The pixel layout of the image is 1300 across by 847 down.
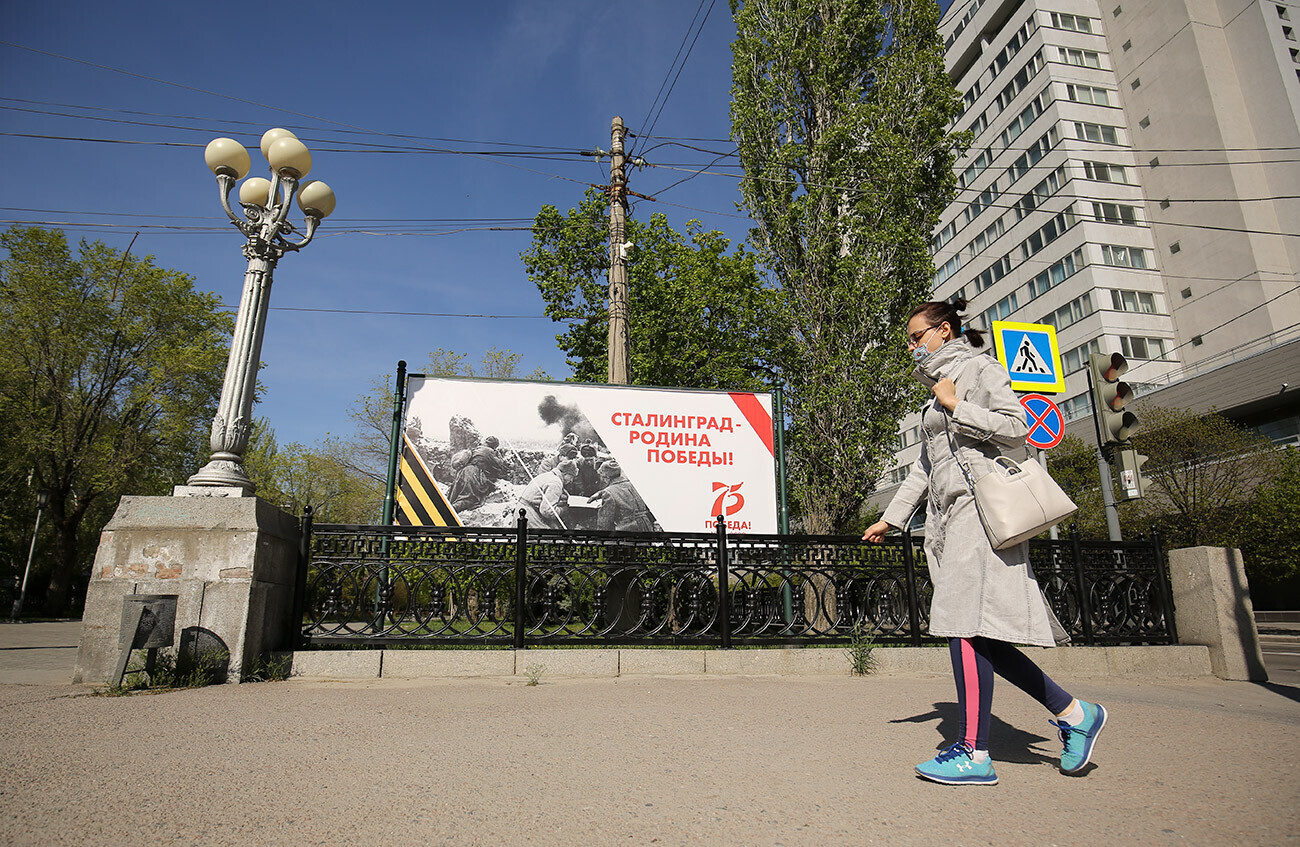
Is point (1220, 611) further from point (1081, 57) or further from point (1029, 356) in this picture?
point (1081, 57)

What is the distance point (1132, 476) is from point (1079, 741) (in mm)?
5169

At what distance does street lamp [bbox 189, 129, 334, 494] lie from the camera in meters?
5.60

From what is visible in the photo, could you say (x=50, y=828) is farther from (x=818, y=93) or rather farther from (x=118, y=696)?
(x=818, y=93)

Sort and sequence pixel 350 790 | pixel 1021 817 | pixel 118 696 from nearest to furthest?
pixel 1021 817
pixel 350 790
pixel 118 696

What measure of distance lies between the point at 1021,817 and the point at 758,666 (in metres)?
3.73

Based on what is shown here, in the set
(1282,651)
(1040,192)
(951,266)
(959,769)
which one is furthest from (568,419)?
(951,266)

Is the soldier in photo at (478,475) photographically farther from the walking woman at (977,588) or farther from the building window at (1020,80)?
the building window at (1020,80)

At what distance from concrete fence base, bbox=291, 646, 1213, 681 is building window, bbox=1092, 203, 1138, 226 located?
138ft

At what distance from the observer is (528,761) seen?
3000 millimetres

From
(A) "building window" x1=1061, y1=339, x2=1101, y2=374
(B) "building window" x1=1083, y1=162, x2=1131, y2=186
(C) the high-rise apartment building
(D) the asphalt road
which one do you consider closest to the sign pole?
(D) the asphalt road

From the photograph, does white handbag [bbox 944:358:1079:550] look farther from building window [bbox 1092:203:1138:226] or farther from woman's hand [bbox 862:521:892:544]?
building window [bbox 1092:203:1138:226]

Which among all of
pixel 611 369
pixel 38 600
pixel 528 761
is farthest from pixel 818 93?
pixel 38 600

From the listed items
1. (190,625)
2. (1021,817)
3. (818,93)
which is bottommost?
(1021,817)

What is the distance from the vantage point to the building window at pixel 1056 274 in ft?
129
